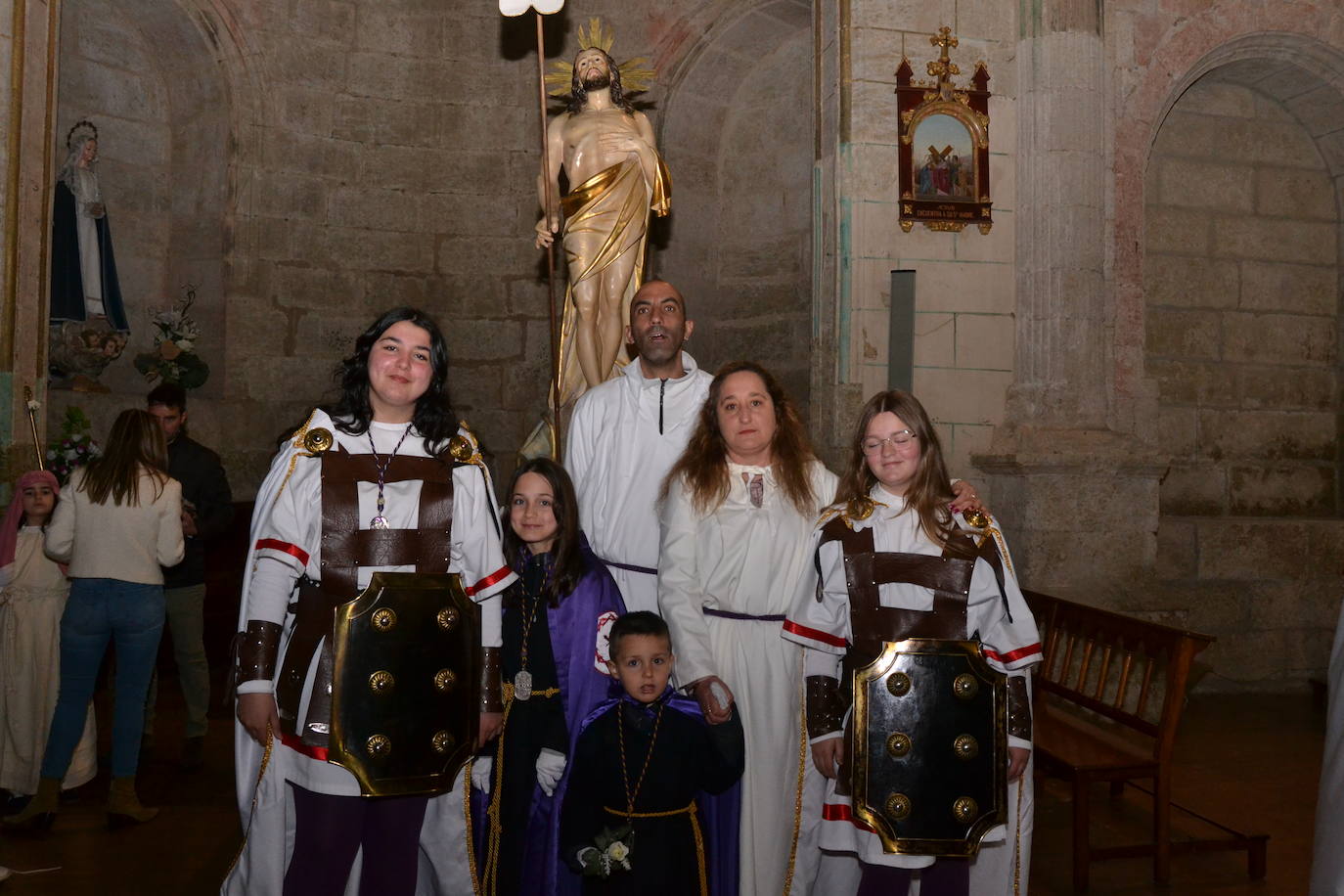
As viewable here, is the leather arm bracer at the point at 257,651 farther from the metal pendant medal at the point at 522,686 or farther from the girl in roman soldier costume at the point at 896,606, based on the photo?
the girl in roman soldier costume at the point at 896,606

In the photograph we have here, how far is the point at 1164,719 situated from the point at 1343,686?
2465 mm

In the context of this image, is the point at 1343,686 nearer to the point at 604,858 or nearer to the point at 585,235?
the point at 604,858

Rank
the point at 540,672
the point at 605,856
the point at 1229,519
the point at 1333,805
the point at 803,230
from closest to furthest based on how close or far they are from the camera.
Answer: the point at 1333,805 < the point at 605,856 < the point at 540,672 < the point at 1229,519 < the point at 803,230

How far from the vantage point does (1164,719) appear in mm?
4125

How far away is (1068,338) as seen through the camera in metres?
7.07

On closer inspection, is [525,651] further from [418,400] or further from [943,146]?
[943,146]

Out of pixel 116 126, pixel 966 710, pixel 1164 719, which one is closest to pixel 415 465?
pixel 966 710

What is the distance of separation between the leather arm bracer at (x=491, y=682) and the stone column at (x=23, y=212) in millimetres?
4276

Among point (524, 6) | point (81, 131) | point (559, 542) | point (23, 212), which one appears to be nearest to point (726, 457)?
point (559, 542)

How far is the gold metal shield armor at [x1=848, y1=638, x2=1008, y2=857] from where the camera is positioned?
107 inches

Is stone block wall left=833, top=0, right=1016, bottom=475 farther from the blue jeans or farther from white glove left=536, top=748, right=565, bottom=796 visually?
white glove left=536, top=748, right=565, bottom=796

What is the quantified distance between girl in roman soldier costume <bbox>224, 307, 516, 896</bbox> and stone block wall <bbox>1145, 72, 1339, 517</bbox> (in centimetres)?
648

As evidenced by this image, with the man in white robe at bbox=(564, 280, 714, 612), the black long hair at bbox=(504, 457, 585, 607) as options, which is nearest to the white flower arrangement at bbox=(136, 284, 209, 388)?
the man in white robe at bbox=(564, 280, 714, 612)

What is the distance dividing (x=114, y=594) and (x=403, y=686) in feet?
8.01
